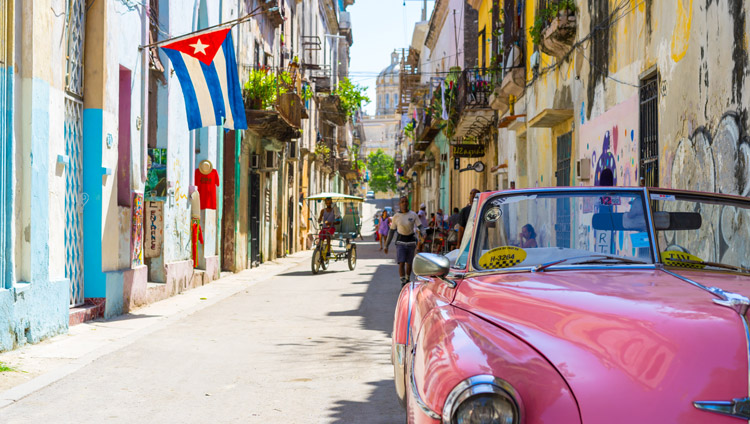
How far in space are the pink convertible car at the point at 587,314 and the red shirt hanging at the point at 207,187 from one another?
1283 cm

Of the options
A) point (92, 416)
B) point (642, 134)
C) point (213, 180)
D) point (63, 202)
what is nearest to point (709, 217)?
point (92, 416)

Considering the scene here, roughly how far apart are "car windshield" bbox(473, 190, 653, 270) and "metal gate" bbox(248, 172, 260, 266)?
19205mm

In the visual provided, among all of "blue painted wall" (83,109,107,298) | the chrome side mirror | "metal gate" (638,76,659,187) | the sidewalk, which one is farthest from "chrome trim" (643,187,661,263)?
"blue painted wall" (83,109,107,298)

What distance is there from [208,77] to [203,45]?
2.11 ft

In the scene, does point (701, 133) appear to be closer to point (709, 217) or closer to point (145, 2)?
point (709, 217)

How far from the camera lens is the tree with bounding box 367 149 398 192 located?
13938 centimetres

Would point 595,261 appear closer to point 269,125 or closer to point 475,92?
point 269,125

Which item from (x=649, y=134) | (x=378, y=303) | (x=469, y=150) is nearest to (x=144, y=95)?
(x=378, y=303)

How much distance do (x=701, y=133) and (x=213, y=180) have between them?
11220 millimetres

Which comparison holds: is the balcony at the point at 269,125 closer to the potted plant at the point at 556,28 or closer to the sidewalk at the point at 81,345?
the sidewalk at the point at 81,345

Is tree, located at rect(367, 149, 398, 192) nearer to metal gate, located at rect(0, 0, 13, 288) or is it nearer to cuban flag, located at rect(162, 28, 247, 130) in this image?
cuban flag, located at rect(162, 28, 247, 130)

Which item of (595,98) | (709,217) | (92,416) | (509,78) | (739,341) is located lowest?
(92,416)

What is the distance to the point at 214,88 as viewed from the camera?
12688 mm

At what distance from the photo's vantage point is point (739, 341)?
2.56m
